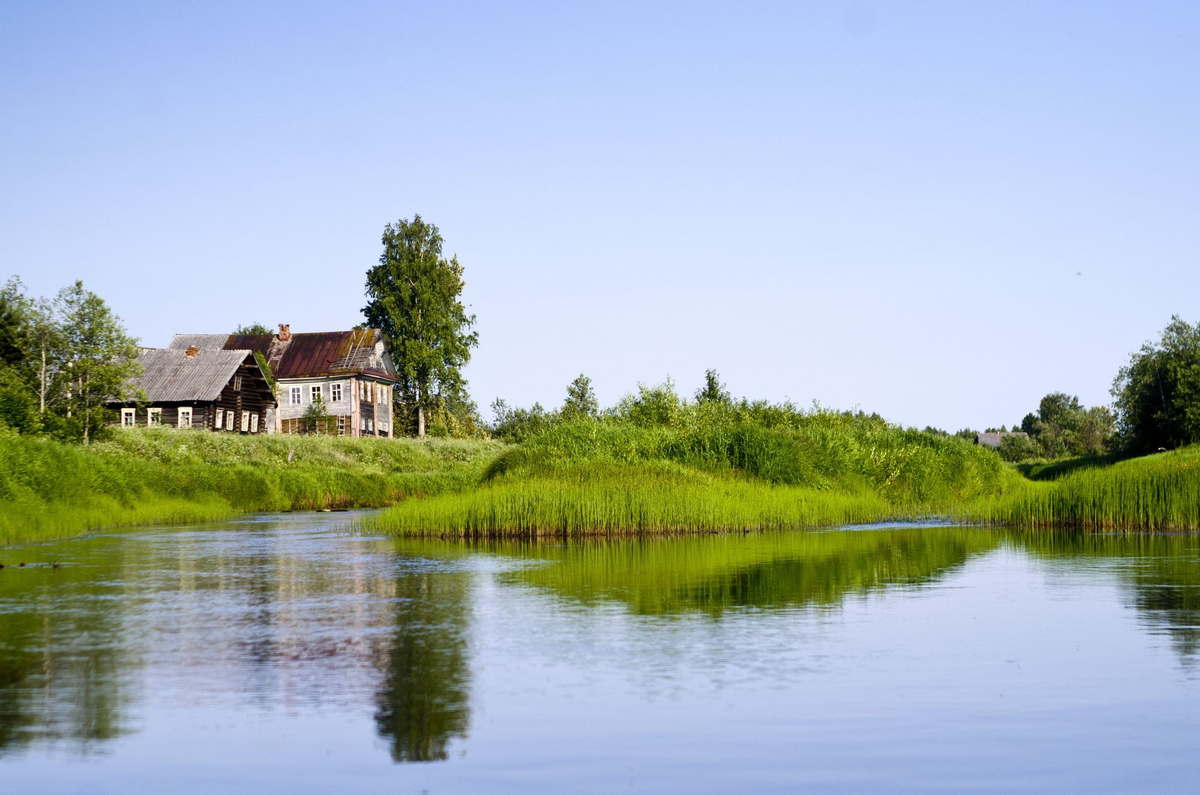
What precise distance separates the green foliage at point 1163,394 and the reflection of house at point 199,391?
215 ft

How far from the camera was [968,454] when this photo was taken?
1812 inches

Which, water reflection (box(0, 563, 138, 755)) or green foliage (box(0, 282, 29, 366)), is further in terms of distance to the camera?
green foliage (box(0, 282, 29, 366))

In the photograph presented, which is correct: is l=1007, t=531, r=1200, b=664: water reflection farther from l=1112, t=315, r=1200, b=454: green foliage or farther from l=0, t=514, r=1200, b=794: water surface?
l=1112, t=315, r=1200, b=454: green foliage

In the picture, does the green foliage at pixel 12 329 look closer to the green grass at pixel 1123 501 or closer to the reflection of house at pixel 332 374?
the reflection of house at pixel 332 374

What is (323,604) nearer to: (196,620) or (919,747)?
(196,620)

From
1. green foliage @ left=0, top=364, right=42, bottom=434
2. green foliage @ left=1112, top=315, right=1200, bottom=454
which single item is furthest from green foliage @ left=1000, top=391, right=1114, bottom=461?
green foliage @ left=0, top=364, right=42, bottom=434

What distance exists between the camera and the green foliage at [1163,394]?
85.2 m

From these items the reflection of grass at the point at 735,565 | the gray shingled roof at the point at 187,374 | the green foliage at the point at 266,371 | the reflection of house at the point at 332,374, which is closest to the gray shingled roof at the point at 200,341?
the reflection of house at the point at 332,374

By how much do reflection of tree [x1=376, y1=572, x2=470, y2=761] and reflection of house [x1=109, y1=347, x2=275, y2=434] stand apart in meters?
57.7

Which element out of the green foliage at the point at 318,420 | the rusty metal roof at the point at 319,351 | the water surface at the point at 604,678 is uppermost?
the rusty metal roof at the point at 319,351

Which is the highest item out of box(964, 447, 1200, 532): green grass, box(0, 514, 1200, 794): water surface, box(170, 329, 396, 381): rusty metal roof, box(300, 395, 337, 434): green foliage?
box(170, 329, 396, 381): rusty metal roof

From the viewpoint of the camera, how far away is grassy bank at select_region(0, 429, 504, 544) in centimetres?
3142

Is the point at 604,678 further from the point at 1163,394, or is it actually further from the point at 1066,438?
the point at 1066,438

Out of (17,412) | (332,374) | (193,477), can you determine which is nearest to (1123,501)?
(193,477)
